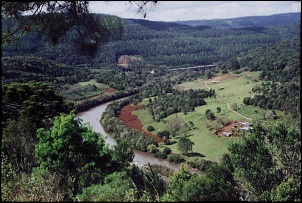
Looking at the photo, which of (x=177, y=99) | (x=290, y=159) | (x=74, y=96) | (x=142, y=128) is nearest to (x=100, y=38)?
(x=290, y=159)

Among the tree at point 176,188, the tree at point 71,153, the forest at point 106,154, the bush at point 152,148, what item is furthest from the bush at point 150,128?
the tree at point 71,153

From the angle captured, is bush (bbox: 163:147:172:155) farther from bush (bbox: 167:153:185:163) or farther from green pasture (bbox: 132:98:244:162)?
bush (bbox: 167:153:185:163)

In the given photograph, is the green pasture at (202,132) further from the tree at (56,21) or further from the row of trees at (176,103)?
the tree at (56,21)

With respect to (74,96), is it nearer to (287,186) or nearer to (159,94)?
(159,94)

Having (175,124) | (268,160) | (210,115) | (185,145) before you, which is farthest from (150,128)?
(268,160)

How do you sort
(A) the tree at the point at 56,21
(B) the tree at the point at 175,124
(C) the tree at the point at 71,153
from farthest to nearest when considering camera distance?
(B) the tree at the point at 175,124 → (C) the tree at the point at 71,153 → (A) the tree at the point at 56,21

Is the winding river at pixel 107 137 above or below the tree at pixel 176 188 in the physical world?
below
